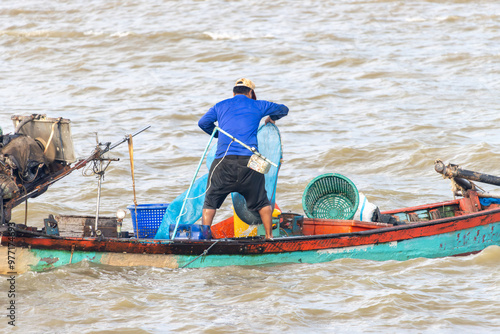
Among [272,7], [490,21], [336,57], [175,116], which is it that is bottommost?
[175,116]

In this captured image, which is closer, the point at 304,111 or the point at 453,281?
the point at 453,281

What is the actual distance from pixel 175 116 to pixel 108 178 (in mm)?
3788

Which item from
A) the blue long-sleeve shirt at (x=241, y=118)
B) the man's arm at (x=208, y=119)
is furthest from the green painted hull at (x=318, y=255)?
the man's arm at (x=208, y=119)

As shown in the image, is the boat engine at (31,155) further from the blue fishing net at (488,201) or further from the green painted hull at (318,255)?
the blue fishing net at (488,201)

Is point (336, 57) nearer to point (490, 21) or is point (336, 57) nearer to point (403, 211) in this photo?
point (490, 21)

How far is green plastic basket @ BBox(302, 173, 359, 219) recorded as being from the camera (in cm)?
785

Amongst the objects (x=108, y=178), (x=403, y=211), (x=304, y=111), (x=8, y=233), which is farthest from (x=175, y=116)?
(x=8, y=233)

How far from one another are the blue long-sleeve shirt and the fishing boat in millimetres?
865

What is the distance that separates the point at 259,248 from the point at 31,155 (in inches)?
95.8

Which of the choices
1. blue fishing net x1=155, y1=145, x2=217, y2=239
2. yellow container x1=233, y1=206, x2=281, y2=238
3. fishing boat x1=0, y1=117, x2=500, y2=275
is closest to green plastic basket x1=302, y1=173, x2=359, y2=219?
fishing boat x1=0, y1=117, x2=500, y2=275

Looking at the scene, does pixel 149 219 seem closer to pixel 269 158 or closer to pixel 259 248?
pixel 259 248

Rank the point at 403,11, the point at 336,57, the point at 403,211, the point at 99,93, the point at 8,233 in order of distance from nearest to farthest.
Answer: the point at 8,233
the point at 403,211
the point at 99,93
the point at 336,57
the point at 403,11

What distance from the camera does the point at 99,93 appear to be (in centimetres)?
1723

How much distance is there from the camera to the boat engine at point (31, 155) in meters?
6.65
